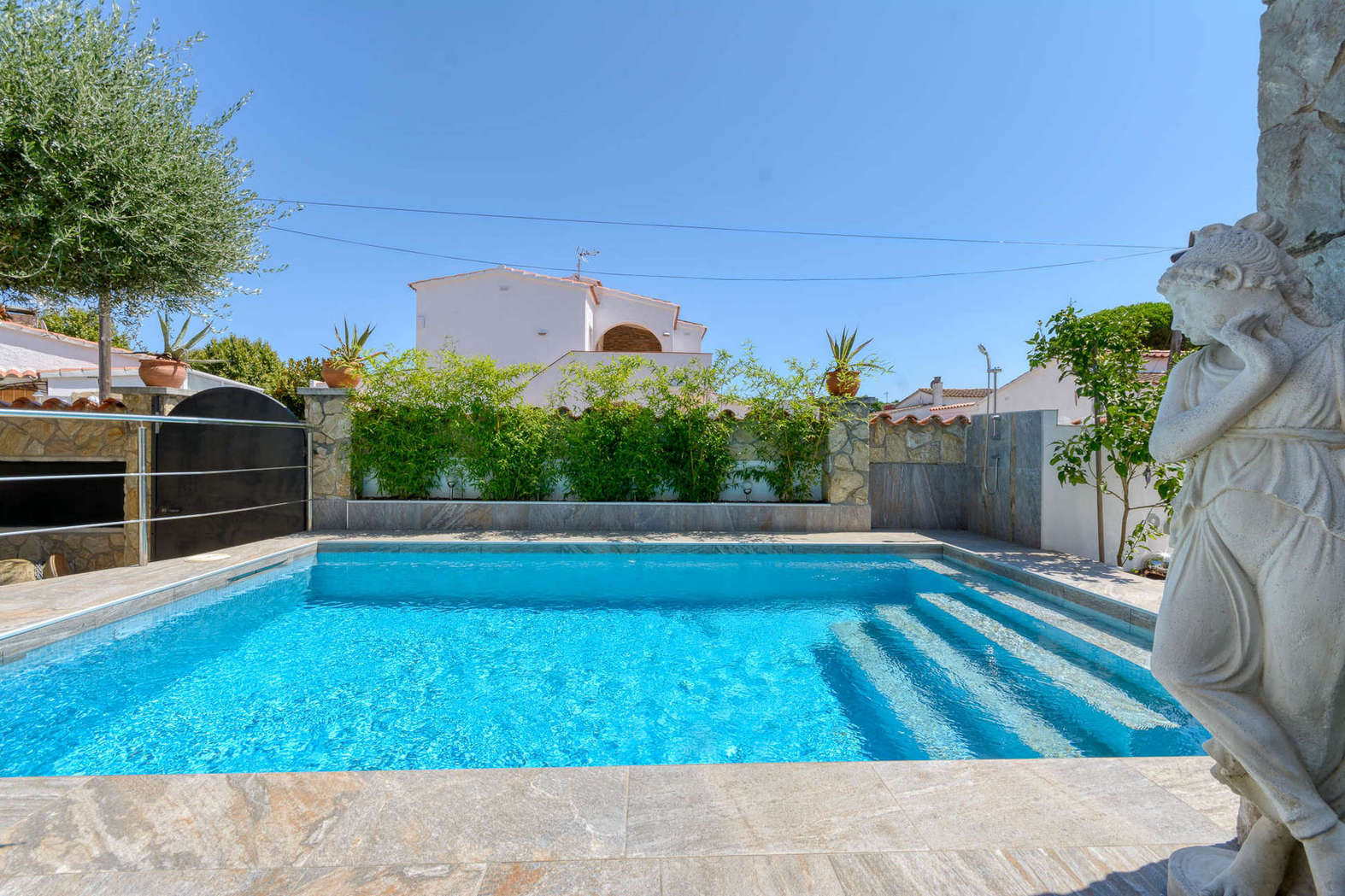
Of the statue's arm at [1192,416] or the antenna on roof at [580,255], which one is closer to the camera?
the statue's arm at [1192,416]

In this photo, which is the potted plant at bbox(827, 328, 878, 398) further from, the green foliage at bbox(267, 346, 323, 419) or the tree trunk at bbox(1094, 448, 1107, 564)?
the green foliage at bbox(267, 346, 323, 419)

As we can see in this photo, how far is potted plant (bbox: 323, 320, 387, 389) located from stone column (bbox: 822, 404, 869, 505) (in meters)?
6.83

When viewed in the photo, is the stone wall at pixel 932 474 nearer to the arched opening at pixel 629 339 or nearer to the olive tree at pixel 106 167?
the olive tree at pixel 106 167

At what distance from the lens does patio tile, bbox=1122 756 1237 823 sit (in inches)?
76.3

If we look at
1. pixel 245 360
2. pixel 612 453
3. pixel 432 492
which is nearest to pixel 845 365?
pixel 612 453

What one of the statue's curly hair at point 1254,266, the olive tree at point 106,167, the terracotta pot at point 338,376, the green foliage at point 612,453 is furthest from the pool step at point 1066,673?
the olive tree at point 106,167

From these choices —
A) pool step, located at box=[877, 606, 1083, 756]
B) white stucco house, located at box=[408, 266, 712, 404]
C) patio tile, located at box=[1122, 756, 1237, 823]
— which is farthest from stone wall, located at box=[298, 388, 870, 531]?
white stucco house, located at box=[408, 266, 712, 404]

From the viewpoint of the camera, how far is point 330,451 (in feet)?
28.7

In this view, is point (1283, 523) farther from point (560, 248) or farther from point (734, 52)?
point (560, 248)

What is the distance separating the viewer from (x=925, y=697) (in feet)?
12.1

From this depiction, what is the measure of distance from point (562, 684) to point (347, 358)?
6.99m

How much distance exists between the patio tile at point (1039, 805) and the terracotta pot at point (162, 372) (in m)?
8.15

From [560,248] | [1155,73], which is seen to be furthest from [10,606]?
[560,248]

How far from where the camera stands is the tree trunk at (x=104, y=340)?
7.46 metres
